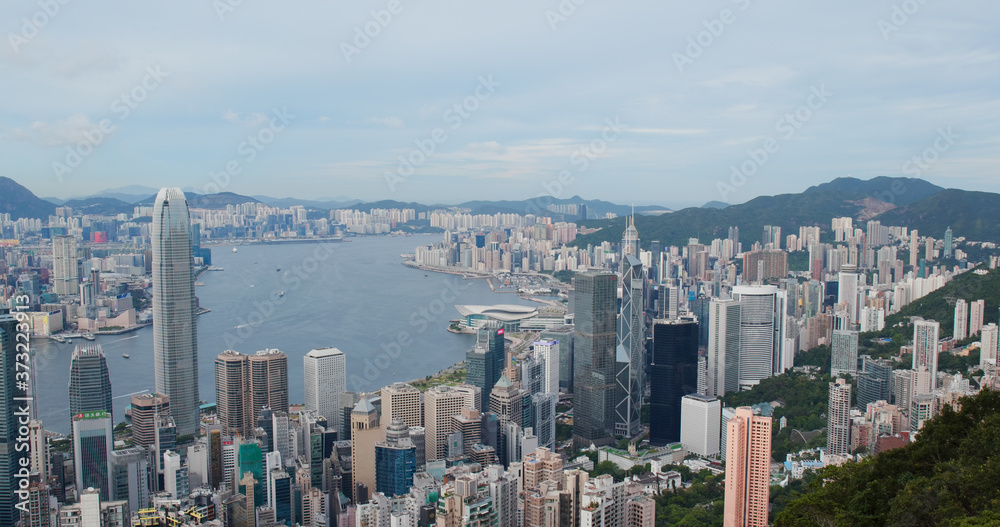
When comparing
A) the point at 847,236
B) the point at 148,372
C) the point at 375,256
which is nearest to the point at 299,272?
the point at 375,256

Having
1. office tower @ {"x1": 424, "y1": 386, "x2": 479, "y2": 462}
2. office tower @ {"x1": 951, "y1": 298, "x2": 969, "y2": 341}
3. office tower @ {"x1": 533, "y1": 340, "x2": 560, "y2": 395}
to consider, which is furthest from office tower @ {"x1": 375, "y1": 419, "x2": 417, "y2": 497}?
Answer: office tower @ {"x1": 951, "y1": 298, "x2": 969, "y2": 341}

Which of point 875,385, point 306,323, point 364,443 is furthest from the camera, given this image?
point 306,323

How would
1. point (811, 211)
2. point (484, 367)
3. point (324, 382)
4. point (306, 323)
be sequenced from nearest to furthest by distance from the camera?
point (324, 382) < point (484, 367) < point (306, 323) < point (811, 211)

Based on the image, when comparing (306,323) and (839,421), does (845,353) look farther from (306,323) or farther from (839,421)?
(306,323)

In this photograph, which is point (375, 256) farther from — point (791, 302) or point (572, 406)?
point (572, 406)

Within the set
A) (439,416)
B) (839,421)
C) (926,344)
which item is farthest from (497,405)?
(926,344)

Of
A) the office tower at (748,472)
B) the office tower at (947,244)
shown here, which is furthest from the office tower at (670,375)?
the office tower at (947,244)
